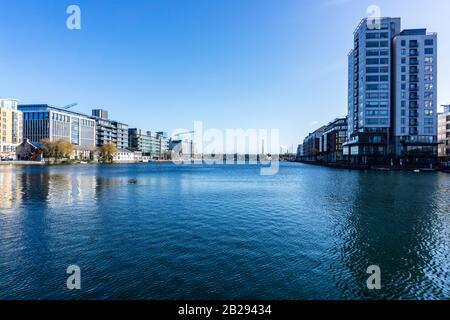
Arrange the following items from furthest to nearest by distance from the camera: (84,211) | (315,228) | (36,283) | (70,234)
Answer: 1. (84,211)
2. (315,228)
3. (70,234)
4. (36,283)

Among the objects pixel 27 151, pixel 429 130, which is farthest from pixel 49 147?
pixel 429 130

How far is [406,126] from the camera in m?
116

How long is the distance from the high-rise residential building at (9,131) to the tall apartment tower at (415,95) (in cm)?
21793

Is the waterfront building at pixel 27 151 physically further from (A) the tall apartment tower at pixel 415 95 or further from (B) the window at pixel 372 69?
(A) the tall apartment tower at pixel 415 95

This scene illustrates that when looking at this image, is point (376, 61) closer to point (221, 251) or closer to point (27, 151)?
point (221, 251)

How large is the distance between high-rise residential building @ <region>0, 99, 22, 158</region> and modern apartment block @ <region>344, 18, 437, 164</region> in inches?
7973

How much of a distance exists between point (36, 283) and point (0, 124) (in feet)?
655

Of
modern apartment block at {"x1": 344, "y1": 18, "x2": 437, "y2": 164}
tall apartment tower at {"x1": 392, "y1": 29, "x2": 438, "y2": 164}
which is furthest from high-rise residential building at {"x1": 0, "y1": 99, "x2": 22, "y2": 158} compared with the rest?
tall apartment tower at {"x1": 392, "y1": 29, "x2": 438, "y2": 164}

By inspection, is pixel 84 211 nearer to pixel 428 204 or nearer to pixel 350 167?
pixel 428 204

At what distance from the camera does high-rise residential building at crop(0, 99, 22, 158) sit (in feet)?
531

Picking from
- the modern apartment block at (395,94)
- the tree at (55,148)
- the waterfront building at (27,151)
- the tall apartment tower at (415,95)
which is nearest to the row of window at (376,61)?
the modern apartment block at (395,94)

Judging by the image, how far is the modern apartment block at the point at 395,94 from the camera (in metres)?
114

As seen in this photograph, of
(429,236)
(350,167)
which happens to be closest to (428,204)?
(429,236)

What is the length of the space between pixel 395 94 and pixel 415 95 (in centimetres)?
786
